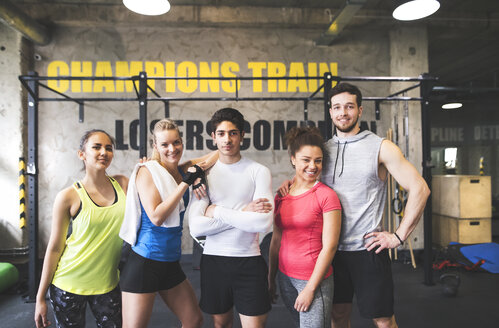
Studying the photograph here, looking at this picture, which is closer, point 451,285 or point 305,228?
point 305,228

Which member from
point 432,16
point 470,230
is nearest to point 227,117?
point 470,230

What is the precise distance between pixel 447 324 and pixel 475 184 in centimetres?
258

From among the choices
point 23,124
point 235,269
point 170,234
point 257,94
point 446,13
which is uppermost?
point 446,13

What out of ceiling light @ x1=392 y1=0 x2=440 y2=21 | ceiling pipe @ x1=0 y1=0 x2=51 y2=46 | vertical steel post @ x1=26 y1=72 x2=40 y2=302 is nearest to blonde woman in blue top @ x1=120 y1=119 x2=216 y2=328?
vertical steel post @ x1=26 y1=72 x2=40 y2=302

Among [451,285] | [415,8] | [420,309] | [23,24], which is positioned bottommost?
[420,309]

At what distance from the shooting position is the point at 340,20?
399 cm

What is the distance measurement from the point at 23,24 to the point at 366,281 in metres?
4.90

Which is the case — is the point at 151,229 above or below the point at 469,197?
above

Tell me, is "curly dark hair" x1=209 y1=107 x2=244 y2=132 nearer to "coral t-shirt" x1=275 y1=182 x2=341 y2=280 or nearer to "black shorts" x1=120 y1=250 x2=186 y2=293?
"coral t-shirt" x1=275 y1=182 x2=341 y2=280

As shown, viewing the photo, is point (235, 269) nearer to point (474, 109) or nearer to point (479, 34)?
point (479, 34)

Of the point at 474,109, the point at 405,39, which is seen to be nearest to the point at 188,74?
the point at 405,39

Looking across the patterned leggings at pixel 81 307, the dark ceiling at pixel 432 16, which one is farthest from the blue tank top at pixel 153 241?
the dark ceiling at pixel 432 16

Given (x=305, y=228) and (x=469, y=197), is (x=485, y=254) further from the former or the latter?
(x=305, y=228)

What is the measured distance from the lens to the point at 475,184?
4312 mm
